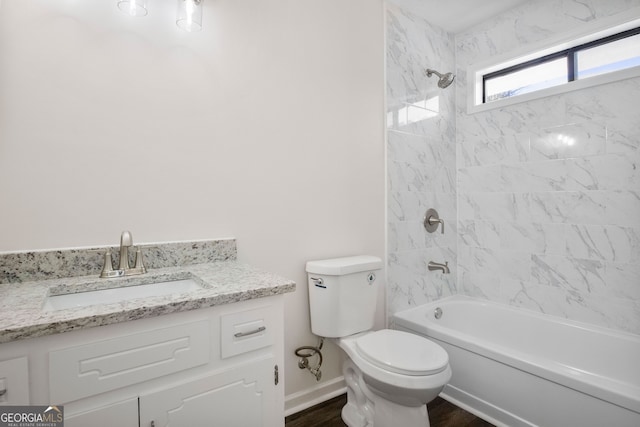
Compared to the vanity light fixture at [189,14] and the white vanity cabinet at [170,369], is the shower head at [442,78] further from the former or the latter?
the white vanity cabinet at [170,369]

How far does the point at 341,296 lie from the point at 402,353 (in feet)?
1.35

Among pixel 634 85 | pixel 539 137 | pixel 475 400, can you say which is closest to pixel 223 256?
pixel 475 400

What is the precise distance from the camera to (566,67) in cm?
229

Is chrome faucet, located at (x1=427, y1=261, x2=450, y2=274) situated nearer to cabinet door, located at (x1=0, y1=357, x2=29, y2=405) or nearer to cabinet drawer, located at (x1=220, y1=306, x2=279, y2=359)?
cabinet drawer, located at (x1=220, y1=306, x2=279, y2=359)

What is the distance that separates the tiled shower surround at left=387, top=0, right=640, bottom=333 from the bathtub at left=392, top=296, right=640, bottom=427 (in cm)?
12

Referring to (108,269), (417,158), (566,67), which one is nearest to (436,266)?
(417,158)

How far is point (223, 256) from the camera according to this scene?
1.59 m

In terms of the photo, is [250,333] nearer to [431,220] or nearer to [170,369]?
[170,369]

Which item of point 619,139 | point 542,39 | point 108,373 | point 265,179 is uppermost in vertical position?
point 542,39

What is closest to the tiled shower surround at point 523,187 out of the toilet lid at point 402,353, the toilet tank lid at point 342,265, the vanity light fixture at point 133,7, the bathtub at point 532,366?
the bathtub at point 532,366

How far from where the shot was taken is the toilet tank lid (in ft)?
5.79

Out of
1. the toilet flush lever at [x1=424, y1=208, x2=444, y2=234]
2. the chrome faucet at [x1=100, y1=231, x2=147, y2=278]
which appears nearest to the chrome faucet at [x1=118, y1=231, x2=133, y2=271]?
the chrome faucet at [x1=100, y1=231, x2=147, y2=278]

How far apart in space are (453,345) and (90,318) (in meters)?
1.85

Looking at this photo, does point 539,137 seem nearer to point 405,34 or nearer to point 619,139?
point 619,139
